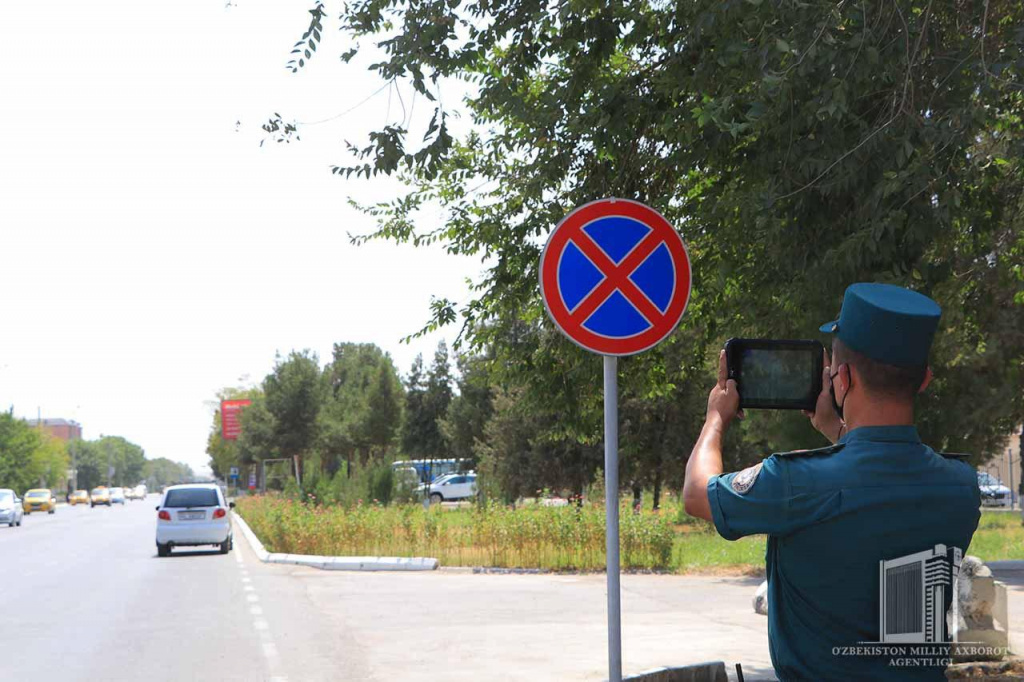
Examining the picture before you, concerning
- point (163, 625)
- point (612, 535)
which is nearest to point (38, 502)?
point (163, 625)

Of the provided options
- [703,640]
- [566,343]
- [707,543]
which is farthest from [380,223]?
[707,543]

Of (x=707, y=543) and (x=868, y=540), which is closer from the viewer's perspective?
(x=868, y=540)

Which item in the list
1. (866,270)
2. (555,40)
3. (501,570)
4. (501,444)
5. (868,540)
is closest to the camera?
(868,540)

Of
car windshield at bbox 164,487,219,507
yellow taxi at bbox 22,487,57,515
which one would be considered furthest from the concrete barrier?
yellow taxi at bbox 22,487,57,515

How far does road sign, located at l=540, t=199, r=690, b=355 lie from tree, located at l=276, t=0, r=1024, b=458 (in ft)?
3.55

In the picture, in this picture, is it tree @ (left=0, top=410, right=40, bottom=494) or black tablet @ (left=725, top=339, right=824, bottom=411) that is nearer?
black tablet @ (left=725, top=339, right=824, bottom=411)

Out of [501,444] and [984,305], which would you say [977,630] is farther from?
[501,444]

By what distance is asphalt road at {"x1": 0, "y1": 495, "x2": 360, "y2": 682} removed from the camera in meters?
10.2

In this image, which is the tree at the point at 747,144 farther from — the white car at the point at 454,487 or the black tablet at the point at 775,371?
the white car at the point at 454,487

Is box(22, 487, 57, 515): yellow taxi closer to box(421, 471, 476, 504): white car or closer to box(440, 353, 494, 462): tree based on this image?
box(421, 471, 476, 504): white car

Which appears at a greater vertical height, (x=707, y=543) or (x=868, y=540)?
(x=868, y=540)

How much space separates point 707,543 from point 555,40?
20518 mm

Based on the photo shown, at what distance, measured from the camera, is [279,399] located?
7900 centimetres

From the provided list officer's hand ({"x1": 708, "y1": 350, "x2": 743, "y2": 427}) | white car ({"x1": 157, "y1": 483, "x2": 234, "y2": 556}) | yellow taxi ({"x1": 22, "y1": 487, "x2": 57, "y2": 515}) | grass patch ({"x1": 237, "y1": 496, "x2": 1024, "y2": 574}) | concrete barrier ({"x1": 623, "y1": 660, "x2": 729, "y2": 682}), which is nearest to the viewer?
officer's hand ({"x1": 708, "y1": 350, "x2": 743, "y2": 427})
